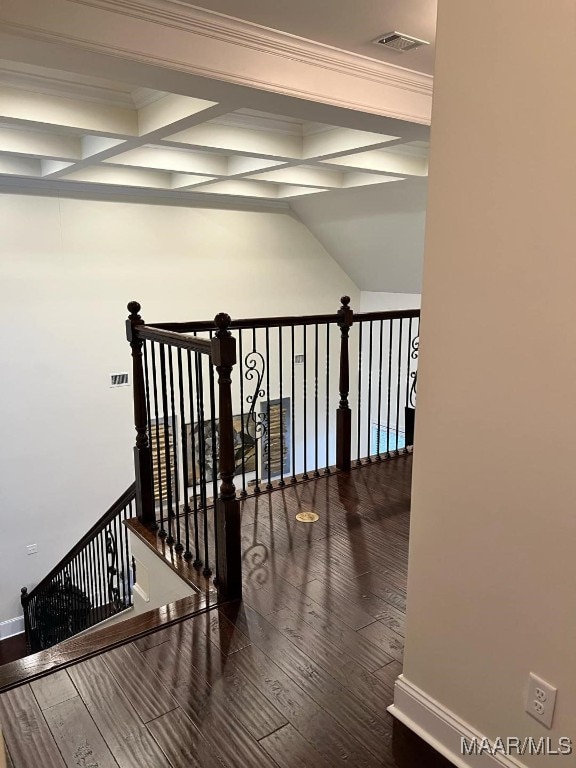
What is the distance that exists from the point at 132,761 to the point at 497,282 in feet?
5.93

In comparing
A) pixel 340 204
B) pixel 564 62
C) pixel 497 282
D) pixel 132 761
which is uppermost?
pixel 340 204

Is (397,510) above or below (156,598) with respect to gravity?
above

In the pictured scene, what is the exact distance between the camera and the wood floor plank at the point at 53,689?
2.04m

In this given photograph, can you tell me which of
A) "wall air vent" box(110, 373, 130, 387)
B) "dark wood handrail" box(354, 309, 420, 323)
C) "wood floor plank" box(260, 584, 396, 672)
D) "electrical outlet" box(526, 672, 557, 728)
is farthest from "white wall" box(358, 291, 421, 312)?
"electrical outlet" box(526, 672, 557, 728)

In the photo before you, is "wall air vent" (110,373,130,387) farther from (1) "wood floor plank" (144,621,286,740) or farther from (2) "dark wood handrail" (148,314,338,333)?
(1) "wood floor plank" (144,621,286,740)

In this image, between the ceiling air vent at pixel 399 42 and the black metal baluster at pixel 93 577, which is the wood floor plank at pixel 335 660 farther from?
the black metal baluster at pixel 93 577

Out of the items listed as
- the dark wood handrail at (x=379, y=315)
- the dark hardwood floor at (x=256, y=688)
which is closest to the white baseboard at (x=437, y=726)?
the dark hardwood floor at (x=256, y=688)

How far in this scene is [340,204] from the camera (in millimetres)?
7980

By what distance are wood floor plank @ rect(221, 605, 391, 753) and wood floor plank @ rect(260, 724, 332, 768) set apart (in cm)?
15

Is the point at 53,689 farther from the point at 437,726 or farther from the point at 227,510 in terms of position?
the point at 437,726

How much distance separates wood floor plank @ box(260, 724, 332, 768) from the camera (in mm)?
1798

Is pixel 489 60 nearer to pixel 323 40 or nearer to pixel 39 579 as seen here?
pixel 323 40

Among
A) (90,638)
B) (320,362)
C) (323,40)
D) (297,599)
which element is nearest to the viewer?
(90,638)

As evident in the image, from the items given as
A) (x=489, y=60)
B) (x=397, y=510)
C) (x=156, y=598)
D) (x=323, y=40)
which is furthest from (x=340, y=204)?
(x=489, y=60)
